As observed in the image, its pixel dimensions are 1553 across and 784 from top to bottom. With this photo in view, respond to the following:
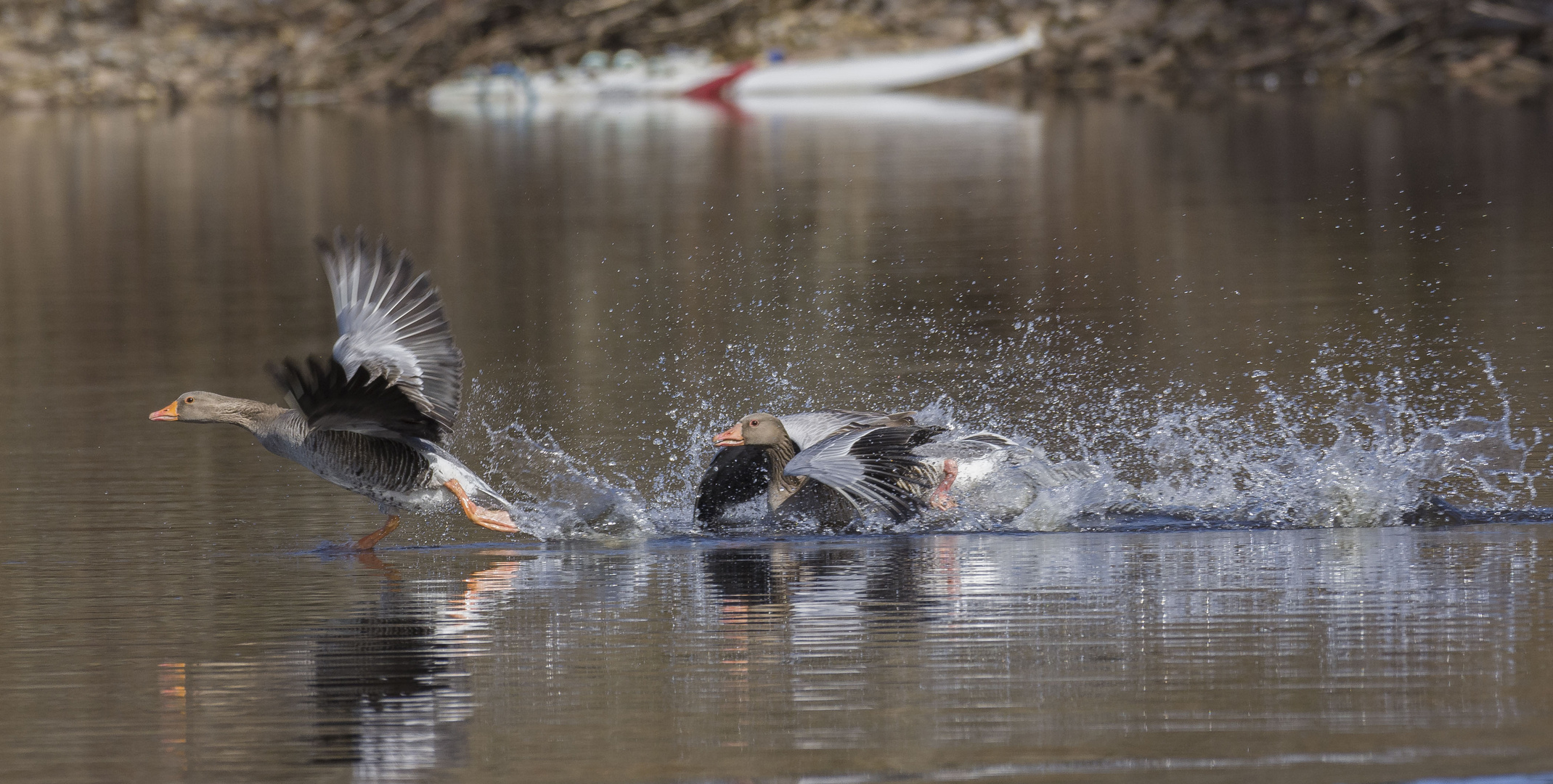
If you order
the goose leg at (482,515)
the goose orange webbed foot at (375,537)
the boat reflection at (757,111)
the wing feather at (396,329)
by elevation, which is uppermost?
the boat reflection at (757,111)

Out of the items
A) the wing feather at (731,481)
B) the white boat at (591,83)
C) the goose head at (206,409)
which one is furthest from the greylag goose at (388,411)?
the white boat at (591,83)

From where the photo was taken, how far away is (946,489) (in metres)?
9.54

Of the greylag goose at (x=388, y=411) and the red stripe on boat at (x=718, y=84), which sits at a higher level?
the red stripe on boat at (x=718, y=84)

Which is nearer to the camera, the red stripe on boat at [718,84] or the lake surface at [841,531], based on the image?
the lake surface at [841,531]

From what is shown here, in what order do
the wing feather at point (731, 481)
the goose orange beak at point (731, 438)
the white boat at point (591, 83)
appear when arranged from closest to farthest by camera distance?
the goose orange beak at point (731, 438), the wing feather at point (731, 481), the white boat at point (591, 83)

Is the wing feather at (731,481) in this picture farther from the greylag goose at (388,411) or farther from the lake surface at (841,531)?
the greylag goose at (388,411)

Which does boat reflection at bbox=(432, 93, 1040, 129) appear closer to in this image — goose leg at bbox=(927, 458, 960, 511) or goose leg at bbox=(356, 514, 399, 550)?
goose leg at bbox=(927, 458, 960, 511)

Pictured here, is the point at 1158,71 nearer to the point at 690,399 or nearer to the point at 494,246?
the point at 494,246

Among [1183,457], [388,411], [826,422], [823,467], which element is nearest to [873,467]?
[823,467]

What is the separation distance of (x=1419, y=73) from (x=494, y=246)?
80.6ft

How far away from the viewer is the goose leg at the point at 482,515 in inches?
368

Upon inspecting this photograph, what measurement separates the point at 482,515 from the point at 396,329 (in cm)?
91

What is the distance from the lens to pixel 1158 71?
140 ft

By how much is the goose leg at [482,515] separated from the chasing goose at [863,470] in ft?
3.04
